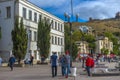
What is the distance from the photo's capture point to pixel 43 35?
2244 inches

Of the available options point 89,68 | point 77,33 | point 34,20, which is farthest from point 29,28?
point 77,33

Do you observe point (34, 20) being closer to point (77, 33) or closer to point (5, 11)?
point (5, 11)

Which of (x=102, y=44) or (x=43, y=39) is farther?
(x=102, y=44)

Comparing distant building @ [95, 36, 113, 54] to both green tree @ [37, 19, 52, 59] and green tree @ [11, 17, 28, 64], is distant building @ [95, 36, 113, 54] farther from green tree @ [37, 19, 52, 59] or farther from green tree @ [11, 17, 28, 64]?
green tree @ [11, 17, 28, 64]

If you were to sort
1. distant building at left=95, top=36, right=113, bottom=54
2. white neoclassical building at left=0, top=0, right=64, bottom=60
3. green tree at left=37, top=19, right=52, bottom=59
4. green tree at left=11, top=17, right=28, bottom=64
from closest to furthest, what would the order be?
1. green tree at left=11, top=17, right=28, bottom=64
2. white neoclassical building at left=0, top=0, right=64, bottom=60
3. green tree at left=37, top=19, right=52, bottom=59
4. distant building at left=95, top=36, right=113, bottom=54


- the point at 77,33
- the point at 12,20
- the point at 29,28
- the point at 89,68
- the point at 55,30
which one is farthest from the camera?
the point at 77,33

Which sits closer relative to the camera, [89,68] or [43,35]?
[89,68]

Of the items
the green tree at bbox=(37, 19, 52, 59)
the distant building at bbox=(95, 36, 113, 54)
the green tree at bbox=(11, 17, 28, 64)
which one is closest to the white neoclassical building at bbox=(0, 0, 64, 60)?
the green tree at bbox=(37, 19, 52, 59)

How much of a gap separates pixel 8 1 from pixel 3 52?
28.8 ft

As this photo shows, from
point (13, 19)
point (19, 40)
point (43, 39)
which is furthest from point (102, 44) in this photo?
point (19, 40)

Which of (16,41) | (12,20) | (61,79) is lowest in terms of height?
(61,79)

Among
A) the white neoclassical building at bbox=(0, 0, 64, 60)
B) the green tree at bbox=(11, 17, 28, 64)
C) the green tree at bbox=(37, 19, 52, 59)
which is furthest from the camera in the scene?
the green tree at bbox=(37, 19, 52, 59)

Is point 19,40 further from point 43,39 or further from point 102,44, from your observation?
point 102,44

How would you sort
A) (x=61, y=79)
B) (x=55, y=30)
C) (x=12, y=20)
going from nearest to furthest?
(x=61, y=79) < (x=12, y=20) < (x=55, y=30)
